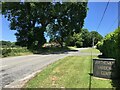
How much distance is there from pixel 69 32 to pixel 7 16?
48.3 ft

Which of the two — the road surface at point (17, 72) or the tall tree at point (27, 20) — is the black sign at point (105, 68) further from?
the tall tree at point (27, 20)

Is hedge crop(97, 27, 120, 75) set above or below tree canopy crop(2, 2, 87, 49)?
below

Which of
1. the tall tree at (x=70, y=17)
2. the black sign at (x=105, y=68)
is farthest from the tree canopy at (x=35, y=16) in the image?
the black sign at (x=105, y=68)

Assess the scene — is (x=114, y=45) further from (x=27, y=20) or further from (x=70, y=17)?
(x=70, y=17)

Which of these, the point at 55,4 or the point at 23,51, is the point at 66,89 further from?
the point at 55,4

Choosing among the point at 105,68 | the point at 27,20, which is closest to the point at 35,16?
the point at 27,20

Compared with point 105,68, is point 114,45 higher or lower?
higher

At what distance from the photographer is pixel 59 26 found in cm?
5125

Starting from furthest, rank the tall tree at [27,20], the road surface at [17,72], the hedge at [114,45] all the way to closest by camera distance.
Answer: the tall tree at [27,20]
the hedge at [114,45]
the road surface at [17,72]

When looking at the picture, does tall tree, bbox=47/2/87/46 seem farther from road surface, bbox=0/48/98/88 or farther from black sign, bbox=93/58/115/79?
black sign, bbox=93/58/115/79

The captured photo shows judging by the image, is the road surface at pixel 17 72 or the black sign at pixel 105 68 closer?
the road surface at pixel 17 72

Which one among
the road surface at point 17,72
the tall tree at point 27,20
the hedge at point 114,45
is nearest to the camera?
the road surface at point 17,72

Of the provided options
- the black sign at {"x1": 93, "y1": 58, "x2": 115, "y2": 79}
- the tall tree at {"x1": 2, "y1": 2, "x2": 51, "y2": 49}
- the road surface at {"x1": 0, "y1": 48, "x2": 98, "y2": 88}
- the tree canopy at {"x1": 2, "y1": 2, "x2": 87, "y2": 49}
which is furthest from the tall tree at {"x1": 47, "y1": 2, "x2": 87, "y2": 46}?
the black sign at {"x1": 93, "y1": 58, "x2": 115, "y2": 79}

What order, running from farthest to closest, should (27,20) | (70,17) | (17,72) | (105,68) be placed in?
(70,17) < (27,20) < (17,72) < (105,68)
